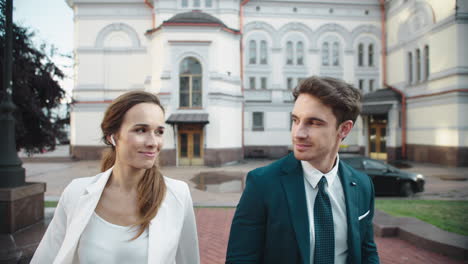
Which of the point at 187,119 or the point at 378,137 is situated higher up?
the point at 187,119

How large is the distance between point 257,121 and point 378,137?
32.2 feet

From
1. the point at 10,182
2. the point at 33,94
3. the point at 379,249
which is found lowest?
the point at 379,249

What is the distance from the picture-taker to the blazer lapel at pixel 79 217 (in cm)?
197

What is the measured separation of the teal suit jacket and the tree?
6432 millimetres

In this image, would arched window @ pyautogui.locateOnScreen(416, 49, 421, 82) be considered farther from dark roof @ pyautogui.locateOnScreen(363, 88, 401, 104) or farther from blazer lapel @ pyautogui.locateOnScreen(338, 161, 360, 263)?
blazer lapel @ pyautogui.locateOnScreen(338, 161, 360, 263)

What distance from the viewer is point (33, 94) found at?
6855mm

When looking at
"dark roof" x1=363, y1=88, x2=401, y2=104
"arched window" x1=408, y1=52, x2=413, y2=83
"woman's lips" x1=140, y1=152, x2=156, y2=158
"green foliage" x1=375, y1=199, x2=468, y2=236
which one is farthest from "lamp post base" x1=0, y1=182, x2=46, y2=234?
"arched window" x1=408, y1=52, x2=413, y2=83

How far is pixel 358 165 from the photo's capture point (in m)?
11.4

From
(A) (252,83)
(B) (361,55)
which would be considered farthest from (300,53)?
(B) (361,55)

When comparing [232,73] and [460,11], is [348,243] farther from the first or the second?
[460,11]

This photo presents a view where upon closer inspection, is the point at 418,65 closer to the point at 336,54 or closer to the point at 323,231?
the point at 336,54

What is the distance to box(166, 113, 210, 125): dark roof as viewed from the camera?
20.0m

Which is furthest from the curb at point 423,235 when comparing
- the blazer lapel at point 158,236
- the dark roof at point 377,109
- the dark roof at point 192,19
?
the dark roof at point 377,109

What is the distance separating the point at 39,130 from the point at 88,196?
19.8ft
